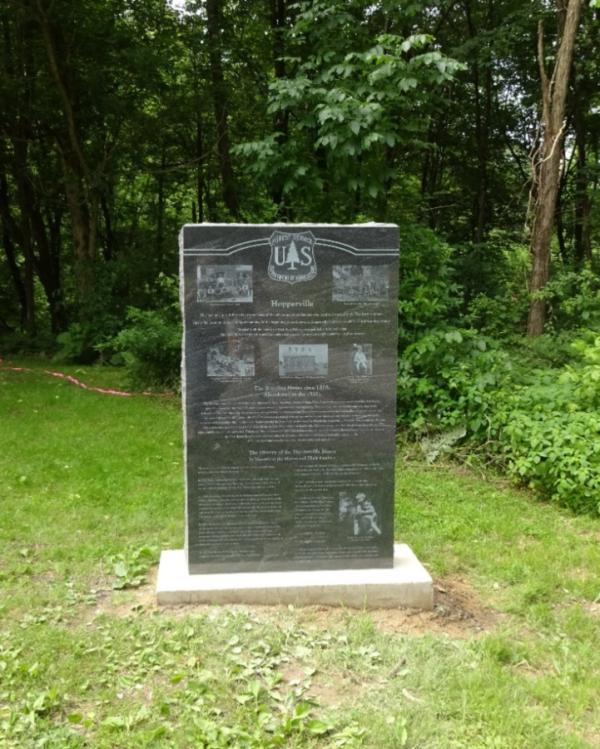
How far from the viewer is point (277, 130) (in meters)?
12.8

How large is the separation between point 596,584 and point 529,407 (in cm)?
228

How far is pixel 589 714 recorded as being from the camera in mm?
2984

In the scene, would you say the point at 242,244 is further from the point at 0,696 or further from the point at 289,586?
the point at 0,696

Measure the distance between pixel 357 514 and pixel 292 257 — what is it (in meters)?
1.54

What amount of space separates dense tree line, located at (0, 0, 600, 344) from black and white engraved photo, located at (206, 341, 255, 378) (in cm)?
442

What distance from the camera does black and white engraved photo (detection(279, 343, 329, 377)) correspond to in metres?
3.86

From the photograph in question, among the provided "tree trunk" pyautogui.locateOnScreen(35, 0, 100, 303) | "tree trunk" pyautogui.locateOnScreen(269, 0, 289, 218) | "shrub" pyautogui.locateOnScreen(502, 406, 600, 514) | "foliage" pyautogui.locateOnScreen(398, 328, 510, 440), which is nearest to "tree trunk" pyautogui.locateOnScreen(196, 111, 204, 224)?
"tree trunk" pyautogui.locateOnScreen(269, 0, 289, 218)

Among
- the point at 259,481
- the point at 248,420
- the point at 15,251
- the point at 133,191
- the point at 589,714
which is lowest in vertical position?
the point at 589,714

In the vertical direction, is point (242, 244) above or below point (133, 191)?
below

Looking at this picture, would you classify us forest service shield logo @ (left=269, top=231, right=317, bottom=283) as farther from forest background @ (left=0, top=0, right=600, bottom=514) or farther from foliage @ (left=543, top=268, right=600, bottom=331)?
foliage @ (left=543, top=268, right=600, bottom=331)

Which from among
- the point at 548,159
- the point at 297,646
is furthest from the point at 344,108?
the point at 297,646

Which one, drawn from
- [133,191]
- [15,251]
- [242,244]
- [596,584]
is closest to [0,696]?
[242,244]

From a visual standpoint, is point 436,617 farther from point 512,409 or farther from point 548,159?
point 548,159

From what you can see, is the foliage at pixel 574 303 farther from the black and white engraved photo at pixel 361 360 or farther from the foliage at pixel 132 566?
the foliage at pixel 132 566
